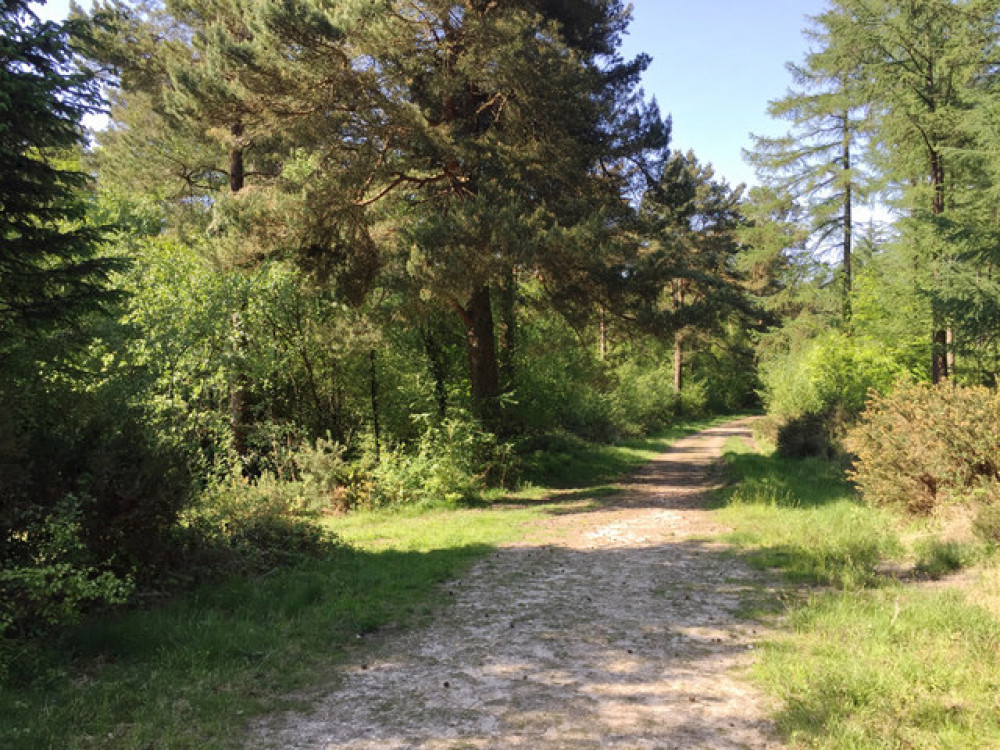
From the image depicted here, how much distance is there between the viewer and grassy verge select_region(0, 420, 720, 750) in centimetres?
373

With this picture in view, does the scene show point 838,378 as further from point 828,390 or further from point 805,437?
point 805,437

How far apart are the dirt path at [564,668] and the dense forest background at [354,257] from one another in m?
2.56

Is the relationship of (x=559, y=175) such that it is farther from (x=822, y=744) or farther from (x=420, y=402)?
(x=822, y=744)

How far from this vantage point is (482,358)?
15.0m

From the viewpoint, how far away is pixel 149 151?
673 inches

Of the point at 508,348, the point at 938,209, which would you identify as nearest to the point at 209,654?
the point at 508,348

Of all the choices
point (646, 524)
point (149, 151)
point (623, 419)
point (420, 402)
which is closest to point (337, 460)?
point (420, 402)

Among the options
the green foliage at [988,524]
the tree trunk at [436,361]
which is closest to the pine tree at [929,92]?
the green foliage at [988,524]

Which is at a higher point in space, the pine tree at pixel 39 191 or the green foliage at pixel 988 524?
the pine tree at pixel 39 191

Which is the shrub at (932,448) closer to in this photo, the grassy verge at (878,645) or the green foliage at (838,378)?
the grassy verge at (878,645)

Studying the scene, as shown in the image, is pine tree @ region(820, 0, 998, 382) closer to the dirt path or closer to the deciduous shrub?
the deciduous shrub

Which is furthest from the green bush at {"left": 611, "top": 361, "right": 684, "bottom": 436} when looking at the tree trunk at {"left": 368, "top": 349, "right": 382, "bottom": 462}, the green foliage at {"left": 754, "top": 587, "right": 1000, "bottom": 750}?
the green foliage at {"left": 754, "top": 587, "right": 1000, "bottom": 750}

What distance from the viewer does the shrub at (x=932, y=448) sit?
8.37 metres

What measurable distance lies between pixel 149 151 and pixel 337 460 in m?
11.2
